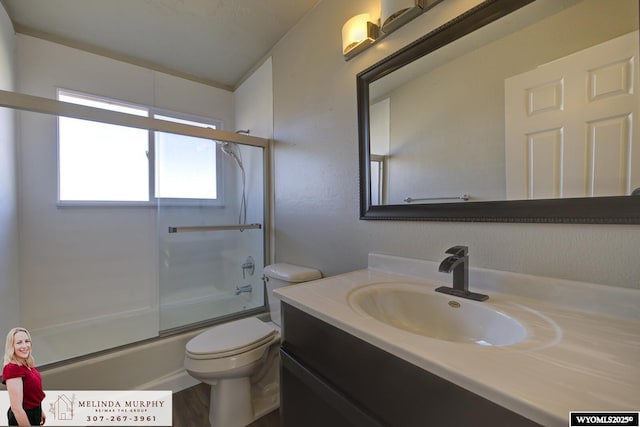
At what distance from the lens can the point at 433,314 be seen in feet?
2.90

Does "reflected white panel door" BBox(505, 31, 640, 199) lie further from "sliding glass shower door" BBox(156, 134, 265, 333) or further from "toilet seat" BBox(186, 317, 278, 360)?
"sliding glass shower door" BBox(156, 134, 265, 333)

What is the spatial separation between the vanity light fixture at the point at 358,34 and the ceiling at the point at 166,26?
54cm

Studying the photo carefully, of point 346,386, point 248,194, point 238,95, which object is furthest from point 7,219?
point 346,386

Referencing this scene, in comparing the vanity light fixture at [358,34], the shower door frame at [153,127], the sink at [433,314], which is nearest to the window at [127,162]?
the shower door frame at [153,127]

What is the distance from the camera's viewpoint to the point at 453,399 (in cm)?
46

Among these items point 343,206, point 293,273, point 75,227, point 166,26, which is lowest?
point 293,273

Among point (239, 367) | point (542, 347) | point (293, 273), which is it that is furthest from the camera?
point (293, 273)

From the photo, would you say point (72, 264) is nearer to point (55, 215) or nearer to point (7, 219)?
point (55, 215)

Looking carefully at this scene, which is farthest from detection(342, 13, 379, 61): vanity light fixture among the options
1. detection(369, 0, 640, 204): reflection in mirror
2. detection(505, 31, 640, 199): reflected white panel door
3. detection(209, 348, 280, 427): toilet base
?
→ detection(209, 348, 280, 427): toilet base

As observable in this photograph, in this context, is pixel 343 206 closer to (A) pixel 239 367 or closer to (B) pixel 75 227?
(A) pixel 239 367

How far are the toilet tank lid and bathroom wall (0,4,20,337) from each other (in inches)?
63.5

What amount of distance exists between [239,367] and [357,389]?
0.82 meters

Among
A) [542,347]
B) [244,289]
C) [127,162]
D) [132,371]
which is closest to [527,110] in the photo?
[542,347]

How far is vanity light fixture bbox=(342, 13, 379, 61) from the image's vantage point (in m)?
1.23
